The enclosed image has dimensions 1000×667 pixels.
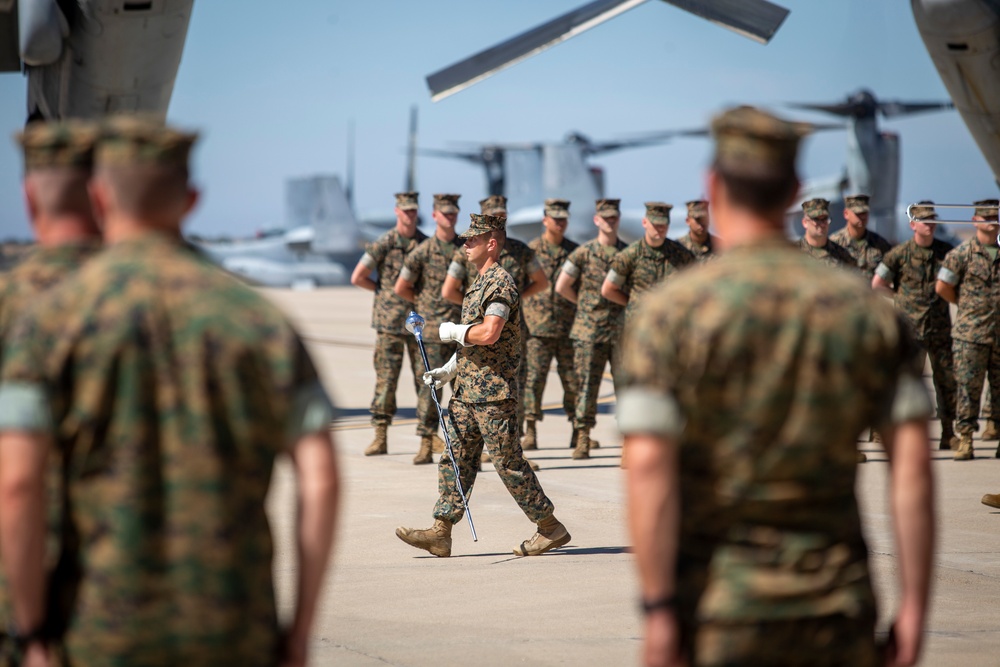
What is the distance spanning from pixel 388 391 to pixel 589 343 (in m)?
1.74

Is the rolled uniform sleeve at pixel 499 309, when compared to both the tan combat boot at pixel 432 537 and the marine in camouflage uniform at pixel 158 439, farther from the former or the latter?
the marine in camouflage uniform at pixel 158 439

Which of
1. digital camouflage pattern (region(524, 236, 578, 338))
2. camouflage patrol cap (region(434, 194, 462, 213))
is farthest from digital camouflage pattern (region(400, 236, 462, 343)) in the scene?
digital camouflage pattern (region(524, 236, 578, 338))

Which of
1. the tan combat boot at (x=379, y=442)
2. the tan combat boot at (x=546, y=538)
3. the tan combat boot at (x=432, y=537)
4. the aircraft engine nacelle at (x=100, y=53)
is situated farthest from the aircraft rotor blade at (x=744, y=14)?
the tan combat boot at (x=432, y=537)

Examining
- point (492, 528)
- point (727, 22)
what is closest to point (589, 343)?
point (492, 528)

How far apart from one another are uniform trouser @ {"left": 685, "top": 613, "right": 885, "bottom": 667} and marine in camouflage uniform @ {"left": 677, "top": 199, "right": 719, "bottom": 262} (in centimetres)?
750

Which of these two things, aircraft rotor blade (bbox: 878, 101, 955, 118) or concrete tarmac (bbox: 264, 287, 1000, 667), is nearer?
concrete tarmac (bbox: 264, 287, 1000, 667)

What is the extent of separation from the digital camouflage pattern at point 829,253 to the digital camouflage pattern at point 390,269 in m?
3.18

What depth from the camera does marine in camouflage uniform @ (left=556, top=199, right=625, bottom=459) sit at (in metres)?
9.77

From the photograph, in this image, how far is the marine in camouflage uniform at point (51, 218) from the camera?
249 cm

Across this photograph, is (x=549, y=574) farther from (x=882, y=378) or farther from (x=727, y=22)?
(x=727, y=22)

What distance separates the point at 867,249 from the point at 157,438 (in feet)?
29.7

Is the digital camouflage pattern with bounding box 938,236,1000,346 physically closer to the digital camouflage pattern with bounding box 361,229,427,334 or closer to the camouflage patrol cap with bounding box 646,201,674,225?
the camouflage patrol cap with bounding box 646,201,674,225

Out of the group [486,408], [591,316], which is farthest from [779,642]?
[591,316]

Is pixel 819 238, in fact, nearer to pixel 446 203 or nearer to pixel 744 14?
pixel 446 203
